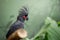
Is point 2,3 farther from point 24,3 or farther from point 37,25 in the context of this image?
point 37,25

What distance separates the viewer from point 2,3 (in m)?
0.99

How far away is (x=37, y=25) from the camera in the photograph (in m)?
1.22

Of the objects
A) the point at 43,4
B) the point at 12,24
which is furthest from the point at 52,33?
the point at 43,4

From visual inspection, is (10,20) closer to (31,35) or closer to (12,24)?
(12,24)

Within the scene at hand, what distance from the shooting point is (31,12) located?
3.70 ft

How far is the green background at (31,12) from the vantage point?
101 centimetres

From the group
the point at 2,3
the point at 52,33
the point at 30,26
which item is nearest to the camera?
the point at 52,33

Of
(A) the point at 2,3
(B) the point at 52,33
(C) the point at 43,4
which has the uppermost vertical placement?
(C) the point at 43,4

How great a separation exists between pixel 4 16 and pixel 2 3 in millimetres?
80

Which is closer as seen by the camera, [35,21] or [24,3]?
[24,3]

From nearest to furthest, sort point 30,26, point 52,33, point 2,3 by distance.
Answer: point 52,33
point 2,3
point 30,26

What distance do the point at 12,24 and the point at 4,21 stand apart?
0.05m

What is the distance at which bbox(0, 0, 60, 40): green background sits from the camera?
1.01 m

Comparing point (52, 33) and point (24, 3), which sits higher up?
point (24, 3)
